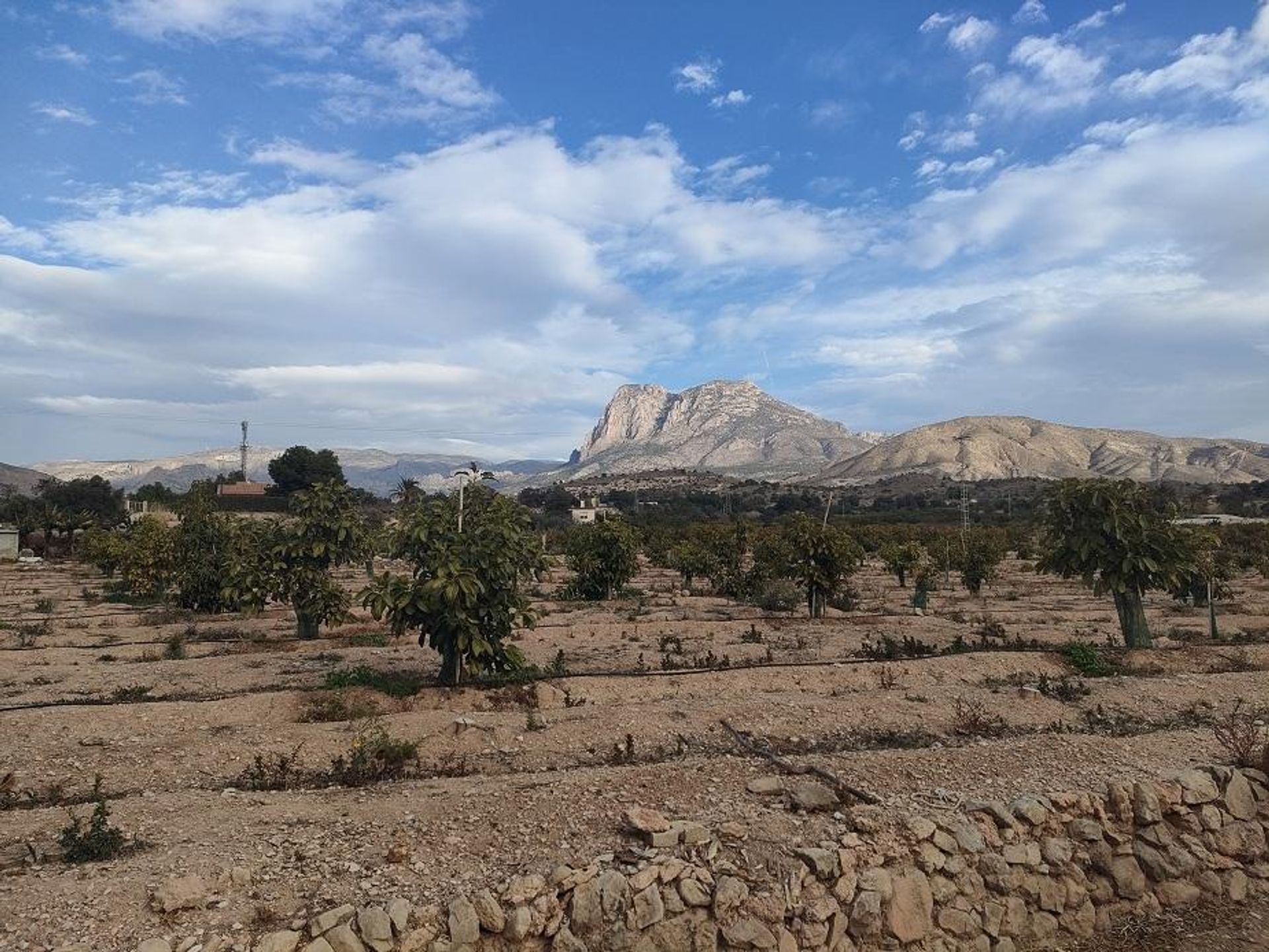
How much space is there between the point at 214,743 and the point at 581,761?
15.6ft

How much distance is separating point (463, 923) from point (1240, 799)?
888 cm

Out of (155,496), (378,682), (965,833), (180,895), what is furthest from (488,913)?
(155,496)

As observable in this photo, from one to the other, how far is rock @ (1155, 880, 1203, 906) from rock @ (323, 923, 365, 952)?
802 centimetres

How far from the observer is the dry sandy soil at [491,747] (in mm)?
6547

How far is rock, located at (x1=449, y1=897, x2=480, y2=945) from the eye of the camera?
6086 mm

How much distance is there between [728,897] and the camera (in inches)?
263

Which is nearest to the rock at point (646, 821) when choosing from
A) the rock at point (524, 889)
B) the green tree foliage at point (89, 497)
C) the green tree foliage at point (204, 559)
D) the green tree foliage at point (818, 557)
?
the rock at point (524, 889)

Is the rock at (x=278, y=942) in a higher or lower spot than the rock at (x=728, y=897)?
higher

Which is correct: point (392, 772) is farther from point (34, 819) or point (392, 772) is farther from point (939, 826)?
point (939, 826)

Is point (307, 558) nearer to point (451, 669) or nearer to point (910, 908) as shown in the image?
point (451, 669)

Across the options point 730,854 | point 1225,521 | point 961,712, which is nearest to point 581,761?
point 730,854

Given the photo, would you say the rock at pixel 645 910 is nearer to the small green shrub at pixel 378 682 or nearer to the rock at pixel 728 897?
the rock at pixel 728 897

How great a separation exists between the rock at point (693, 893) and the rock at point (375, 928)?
2.40 metres

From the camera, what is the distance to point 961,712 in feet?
38.2
